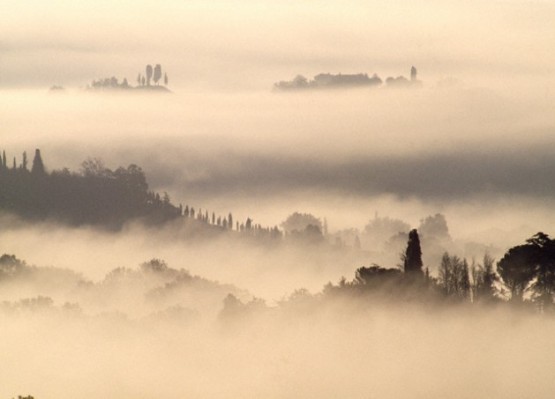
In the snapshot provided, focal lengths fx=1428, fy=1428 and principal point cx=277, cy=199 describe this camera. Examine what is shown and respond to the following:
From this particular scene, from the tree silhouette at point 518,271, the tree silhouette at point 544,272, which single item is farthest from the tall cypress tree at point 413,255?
the tree silhouette at point 544,272

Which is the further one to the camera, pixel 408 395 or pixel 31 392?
pixel 31 392

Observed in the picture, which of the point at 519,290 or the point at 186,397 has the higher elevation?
the point at 519,290

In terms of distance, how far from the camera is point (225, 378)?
197 metres

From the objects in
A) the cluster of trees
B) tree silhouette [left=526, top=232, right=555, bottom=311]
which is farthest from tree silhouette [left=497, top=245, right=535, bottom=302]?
tree silhouette [left=526, top=232, right=555, bottom=311]

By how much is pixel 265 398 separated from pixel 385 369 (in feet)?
55.1

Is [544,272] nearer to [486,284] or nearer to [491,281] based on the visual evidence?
[486,284]

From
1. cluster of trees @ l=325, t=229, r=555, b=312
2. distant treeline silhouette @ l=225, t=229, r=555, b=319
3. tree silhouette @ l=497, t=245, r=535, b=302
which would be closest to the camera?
distant treeline silhouette @ l=225, t=229, r=555, b=319

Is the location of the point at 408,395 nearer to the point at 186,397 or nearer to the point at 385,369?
the point at 385,369

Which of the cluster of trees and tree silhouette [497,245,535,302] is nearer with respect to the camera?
the cluster of trees

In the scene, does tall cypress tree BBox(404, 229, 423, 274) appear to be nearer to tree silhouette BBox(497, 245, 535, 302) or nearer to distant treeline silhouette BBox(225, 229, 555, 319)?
distant treeline silhouette BBox(225, 229, 555, 319)

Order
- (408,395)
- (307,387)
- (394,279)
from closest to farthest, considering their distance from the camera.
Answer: (408,395) < (307,387) < (394,279)

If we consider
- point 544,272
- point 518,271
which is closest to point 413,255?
point 518,271

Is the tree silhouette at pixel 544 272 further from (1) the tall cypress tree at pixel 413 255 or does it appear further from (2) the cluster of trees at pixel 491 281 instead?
(1) the tall cypress tree at pixel 413 255

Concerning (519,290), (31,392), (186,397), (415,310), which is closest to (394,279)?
(415,310)
